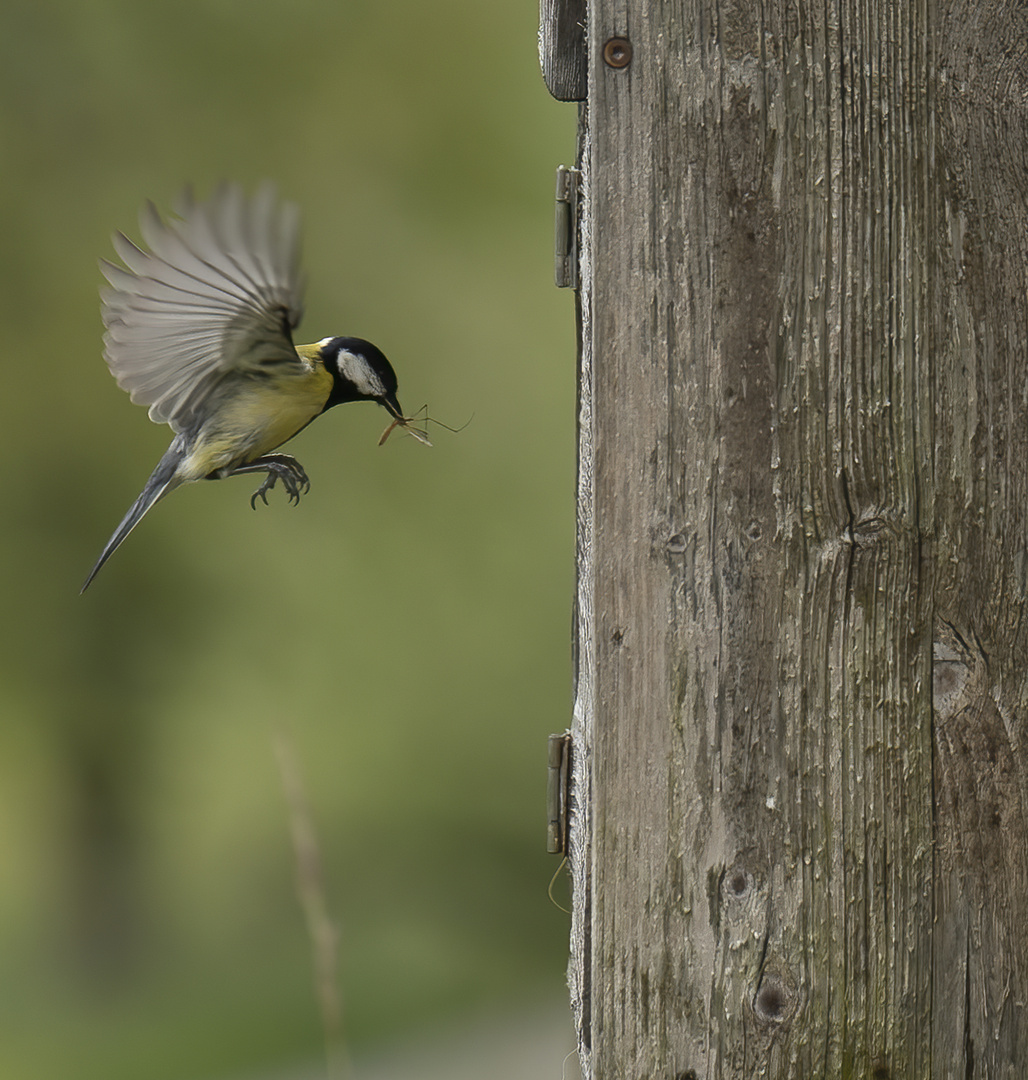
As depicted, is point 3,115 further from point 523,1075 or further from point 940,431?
point 940,431

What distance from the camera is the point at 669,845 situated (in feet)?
5.13

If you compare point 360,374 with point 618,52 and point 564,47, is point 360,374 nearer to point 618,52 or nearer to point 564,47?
point 564,47

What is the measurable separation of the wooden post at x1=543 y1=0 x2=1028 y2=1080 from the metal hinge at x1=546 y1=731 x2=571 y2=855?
326 millimetres

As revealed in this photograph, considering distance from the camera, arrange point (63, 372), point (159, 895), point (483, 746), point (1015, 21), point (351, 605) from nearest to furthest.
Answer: point (1015, 21)
point (63, 372)
point (351, 605)
point (483, 746)
point (159, 895)

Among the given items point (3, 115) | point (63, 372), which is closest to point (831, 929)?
point (63, 372)

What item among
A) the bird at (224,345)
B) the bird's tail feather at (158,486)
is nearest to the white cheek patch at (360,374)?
the bird at (224,345)

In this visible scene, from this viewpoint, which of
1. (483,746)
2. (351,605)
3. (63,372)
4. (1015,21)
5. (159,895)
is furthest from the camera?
(159,895)

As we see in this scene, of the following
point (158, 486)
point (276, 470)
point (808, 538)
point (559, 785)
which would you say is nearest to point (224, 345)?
point (276, 470)

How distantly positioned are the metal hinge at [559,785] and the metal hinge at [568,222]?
2.40ft

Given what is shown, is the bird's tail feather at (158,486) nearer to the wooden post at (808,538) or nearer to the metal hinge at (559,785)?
the metal hinge at (559,785)

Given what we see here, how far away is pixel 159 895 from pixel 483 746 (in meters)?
3.34

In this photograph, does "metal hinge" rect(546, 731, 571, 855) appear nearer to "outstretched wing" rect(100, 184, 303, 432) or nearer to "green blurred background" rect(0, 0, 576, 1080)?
"outstretched wing" rect(100, 184, 303, 432)

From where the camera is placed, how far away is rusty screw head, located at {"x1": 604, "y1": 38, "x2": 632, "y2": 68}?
1.51 m

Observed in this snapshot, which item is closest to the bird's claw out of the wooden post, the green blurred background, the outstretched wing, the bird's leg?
the bird's leg
